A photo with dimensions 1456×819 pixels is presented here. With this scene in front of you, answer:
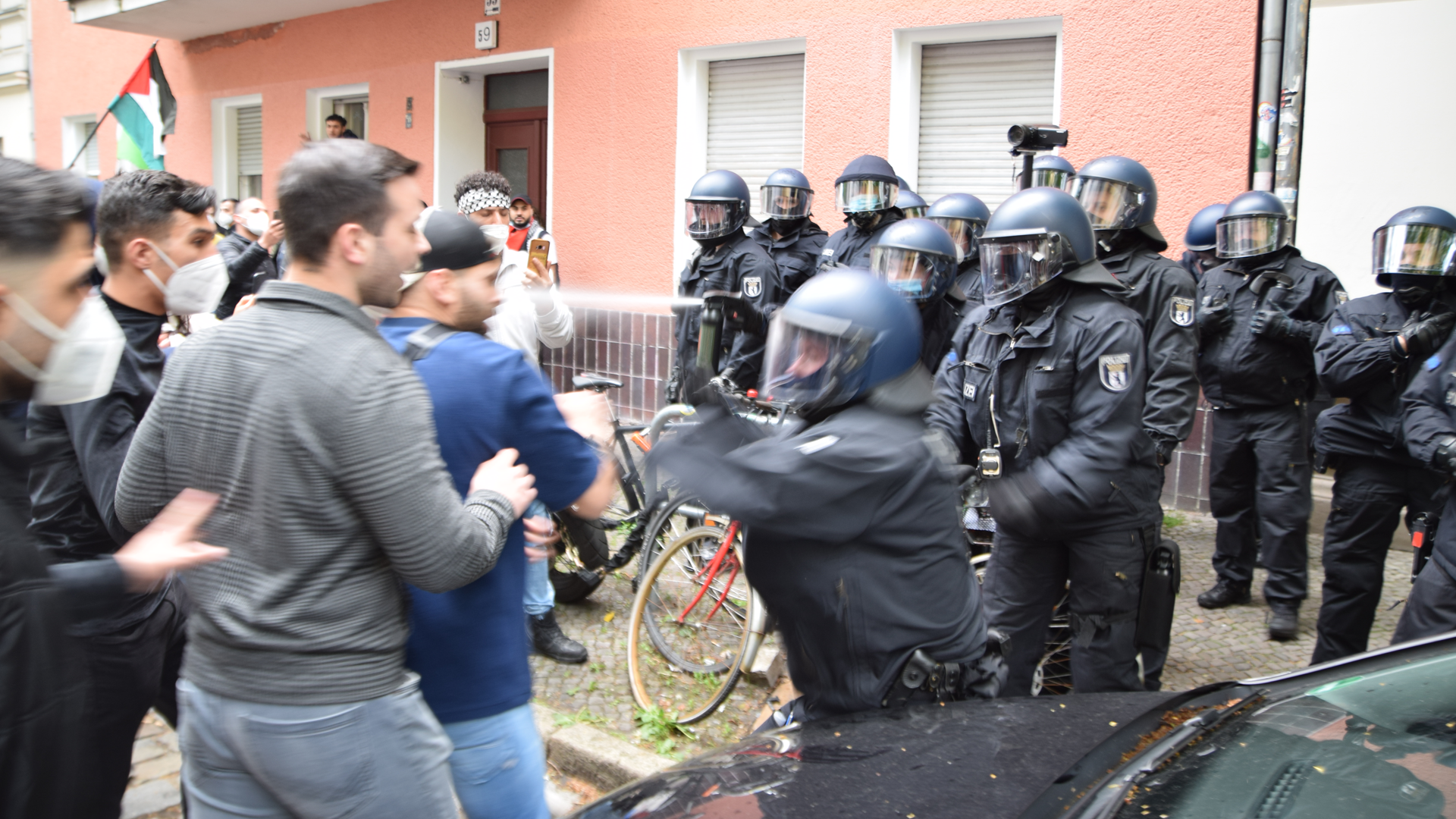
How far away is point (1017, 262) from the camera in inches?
136

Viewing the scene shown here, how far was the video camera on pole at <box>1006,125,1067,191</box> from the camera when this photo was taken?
17.1ft

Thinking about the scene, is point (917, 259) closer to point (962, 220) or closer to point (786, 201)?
point (962, 220)

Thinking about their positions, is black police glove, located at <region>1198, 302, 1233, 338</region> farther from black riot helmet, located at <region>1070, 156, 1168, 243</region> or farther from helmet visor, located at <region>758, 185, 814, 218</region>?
helmet visor, located at <region>758, 185, 814, 218</region>

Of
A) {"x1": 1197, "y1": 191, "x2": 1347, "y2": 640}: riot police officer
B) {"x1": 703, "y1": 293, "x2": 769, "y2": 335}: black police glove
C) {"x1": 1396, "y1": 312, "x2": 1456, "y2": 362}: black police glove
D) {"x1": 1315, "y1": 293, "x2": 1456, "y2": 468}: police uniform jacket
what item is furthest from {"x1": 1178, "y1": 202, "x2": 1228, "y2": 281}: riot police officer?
{"x1": 703, "y1": 293, "x2": 769, "y2": 335}: black police glove

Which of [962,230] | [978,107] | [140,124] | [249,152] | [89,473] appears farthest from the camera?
[249,152]

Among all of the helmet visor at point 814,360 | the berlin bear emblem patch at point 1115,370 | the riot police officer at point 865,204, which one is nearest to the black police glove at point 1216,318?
the riot police officer at point 865,204

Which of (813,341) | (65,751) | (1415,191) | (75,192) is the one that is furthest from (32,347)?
(1415,191)

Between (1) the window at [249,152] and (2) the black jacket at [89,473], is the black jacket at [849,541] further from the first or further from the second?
(1) the window at [249,152]

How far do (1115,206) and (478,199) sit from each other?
11.7 feet

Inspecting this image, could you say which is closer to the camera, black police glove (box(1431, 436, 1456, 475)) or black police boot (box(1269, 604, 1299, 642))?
black police glove (box(1431, 436, 1456, 475))

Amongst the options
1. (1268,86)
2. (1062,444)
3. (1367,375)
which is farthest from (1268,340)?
(1062,444)

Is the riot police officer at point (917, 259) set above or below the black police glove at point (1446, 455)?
above

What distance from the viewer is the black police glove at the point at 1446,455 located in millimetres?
3325

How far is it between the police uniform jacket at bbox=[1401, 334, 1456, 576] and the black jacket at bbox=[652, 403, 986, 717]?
196cm
